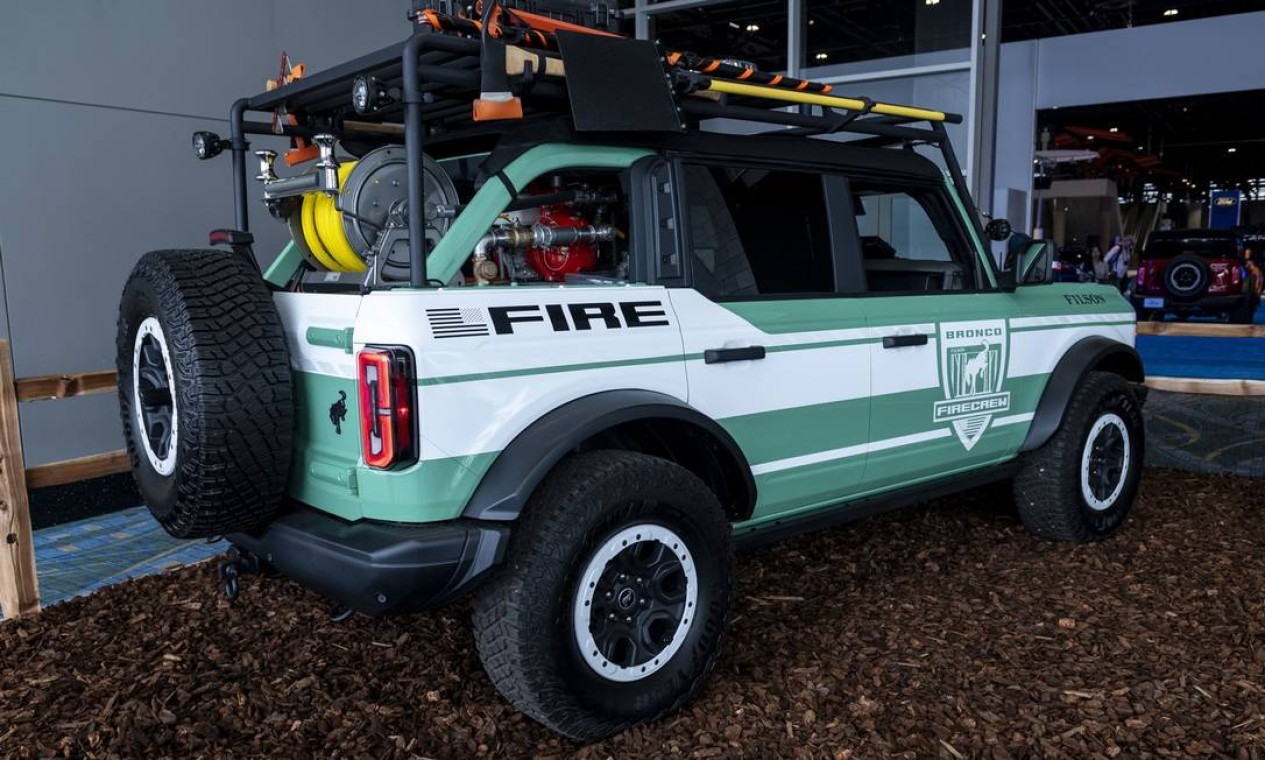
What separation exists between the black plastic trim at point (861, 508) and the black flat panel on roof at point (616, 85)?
4.64 feet

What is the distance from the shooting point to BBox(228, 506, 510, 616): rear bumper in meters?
2.38

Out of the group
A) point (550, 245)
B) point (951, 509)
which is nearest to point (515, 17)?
point (550, 245)

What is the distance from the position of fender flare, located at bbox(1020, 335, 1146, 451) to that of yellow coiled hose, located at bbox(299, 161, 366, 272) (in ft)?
9.83

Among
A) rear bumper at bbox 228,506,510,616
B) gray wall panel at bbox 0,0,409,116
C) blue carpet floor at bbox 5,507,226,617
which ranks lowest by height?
blue carpet floor at bbox 5,507,226,617

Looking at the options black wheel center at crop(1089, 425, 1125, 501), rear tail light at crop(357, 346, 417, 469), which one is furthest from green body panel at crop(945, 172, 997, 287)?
rear tail light at crop(357, 346, 417, 469)

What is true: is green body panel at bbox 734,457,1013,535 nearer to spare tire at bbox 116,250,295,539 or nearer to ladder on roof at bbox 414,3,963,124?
ladder on roof at bbox 414,3,963,124

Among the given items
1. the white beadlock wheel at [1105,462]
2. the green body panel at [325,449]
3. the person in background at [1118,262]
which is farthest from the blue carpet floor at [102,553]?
the person in background at [1118,262]

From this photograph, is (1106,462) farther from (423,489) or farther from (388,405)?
(388,405)

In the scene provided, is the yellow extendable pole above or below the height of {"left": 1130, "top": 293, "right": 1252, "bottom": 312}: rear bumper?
above

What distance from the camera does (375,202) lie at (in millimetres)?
2975

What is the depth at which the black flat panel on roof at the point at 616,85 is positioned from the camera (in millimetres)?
2801

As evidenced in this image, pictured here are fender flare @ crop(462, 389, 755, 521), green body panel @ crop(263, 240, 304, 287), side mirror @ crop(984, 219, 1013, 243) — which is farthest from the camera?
side mirror @ crop(984, 219, 1013, 243)

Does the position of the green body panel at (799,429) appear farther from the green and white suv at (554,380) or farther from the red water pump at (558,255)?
the red water pump at (558,255)

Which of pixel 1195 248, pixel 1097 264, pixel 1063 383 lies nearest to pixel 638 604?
pixel 1063 383
